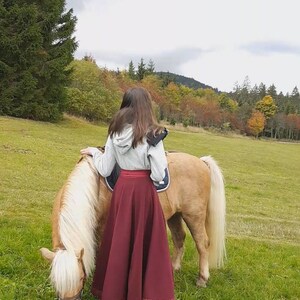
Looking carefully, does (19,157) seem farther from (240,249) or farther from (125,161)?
(125,161)

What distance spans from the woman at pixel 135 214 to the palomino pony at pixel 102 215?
20cm

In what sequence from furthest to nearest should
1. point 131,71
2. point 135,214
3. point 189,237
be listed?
1. point 131,71
2. point 189,237
3. point 135,214

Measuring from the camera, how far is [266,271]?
564cm

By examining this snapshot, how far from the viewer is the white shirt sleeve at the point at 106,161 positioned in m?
3.95

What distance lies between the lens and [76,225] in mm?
3697

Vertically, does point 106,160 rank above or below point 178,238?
above

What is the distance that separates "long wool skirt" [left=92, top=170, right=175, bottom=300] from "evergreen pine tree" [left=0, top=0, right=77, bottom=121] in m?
27.0

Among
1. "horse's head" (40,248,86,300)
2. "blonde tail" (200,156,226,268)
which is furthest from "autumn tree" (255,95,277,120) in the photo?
"horse's head" (40,248,86,300)

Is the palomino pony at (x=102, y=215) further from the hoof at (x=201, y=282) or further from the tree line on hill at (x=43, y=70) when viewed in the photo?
the tree line on hill at (x=43, y=70)

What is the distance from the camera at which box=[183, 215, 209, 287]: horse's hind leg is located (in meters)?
4.85

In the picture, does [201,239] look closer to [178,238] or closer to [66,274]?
[178,238]

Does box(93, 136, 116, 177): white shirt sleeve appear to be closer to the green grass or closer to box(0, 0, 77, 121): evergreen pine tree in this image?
the green grass

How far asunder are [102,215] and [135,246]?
0.55m

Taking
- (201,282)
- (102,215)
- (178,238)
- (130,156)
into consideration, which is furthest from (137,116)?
(201,282)
